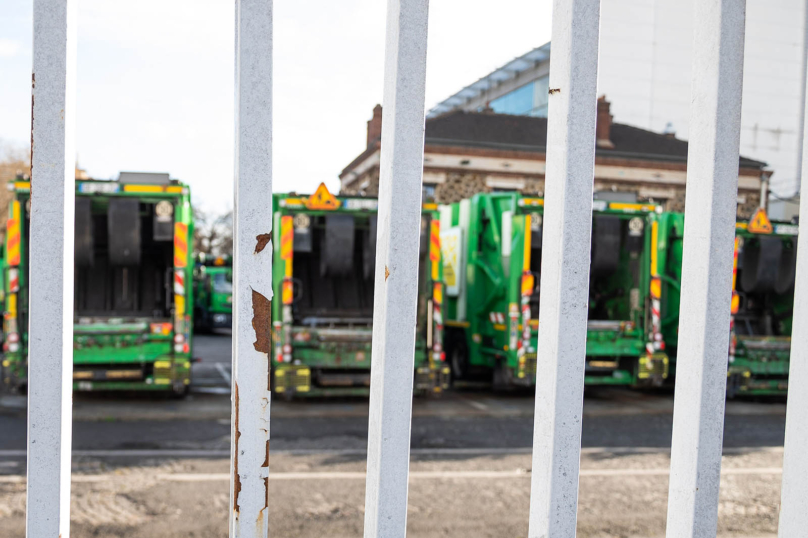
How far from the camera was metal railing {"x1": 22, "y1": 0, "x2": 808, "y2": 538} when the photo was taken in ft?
3.30

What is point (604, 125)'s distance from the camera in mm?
23344

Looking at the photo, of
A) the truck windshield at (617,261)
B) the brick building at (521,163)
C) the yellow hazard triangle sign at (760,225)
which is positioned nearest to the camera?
the truck windshield at (617,261)

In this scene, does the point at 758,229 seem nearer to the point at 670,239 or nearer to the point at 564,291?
the point at 670,239

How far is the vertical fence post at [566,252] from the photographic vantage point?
1.12 m

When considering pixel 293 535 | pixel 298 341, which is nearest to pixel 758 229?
pixel 298 341

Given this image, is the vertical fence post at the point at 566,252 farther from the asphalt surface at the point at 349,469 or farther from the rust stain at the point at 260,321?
the asphalt surface at the point at 349,469

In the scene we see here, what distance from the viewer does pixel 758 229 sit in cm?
926

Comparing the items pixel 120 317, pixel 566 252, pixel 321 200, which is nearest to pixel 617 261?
pixel 321 200

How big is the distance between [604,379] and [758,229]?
3.20 metres

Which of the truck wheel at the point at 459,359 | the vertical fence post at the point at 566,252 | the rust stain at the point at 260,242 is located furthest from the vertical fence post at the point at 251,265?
the truck wheel at the point at 459,359

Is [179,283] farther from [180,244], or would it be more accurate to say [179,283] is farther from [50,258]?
[50,258]

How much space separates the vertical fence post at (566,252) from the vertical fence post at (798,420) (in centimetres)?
A: 39

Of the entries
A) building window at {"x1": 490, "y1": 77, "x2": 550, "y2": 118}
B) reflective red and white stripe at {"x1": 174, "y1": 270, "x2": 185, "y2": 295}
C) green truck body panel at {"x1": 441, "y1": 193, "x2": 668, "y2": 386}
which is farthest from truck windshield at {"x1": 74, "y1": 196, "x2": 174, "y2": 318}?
building window at {"x1": 490, "y1": 77, "x2": 550, "y2": 118}

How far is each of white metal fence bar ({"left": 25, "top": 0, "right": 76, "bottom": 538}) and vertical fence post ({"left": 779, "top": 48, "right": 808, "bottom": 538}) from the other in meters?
1.25
